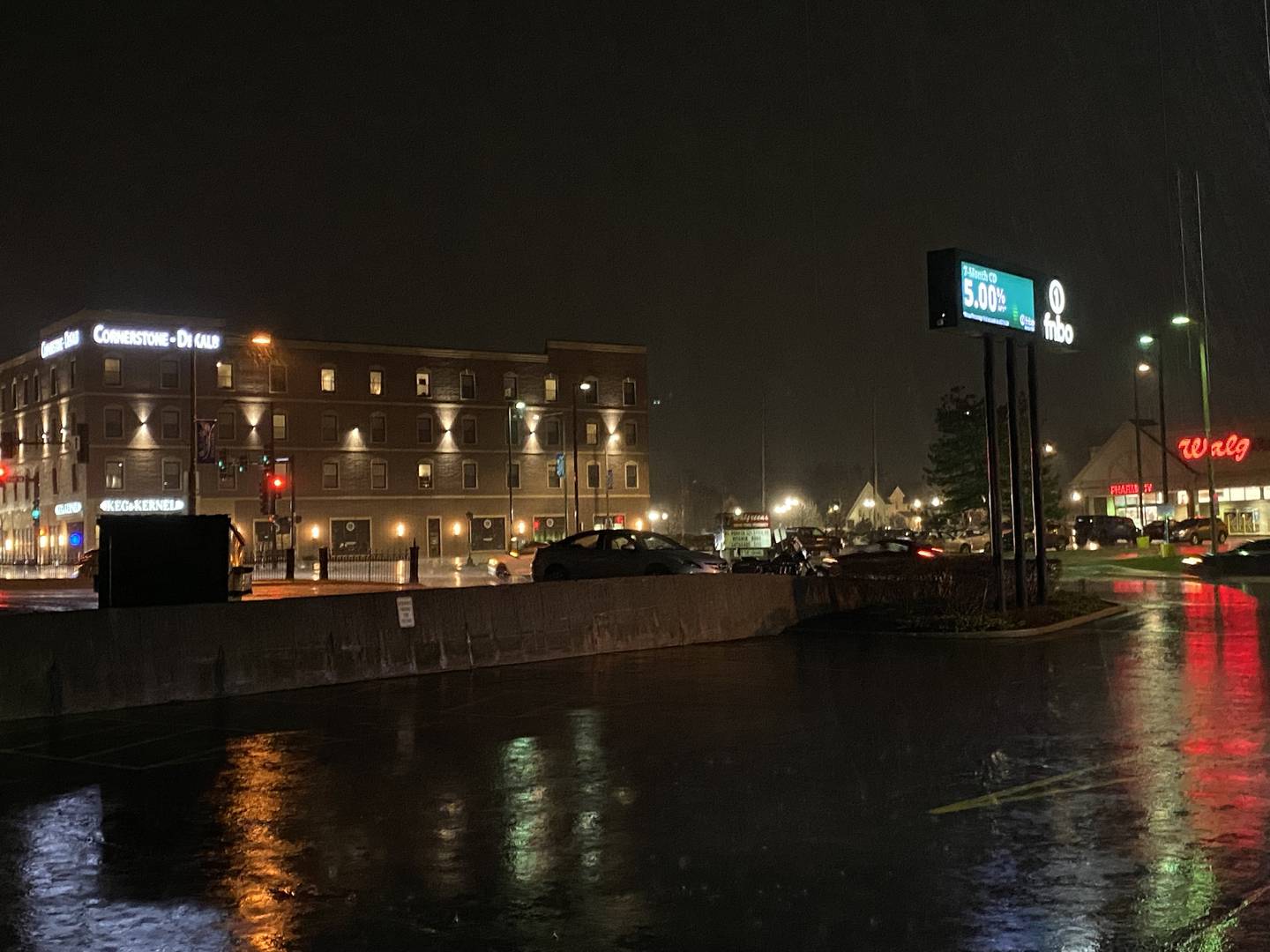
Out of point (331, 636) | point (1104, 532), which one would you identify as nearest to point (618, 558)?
point (331, 636)

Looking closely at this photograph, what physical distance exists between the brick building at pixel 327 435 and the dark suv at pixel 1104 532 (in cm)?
2799

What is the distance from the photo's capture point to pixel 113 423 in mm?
70875

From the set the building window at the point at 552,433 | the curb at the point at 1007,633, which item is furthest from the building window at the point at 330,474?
the curb at the point at 1007,633

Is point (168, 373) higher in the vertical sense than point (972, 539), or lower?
higher

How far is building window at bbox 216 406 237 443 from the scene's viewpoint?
73.2 meters

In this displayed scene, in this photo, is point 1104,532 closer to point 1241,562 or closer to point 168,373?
point 1241,562

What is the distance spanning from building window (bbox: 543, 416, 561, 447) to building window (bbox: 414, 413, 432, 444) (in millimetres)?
8169

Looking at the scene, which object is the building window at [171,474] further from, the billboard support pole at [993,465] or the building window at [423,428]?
the billboard support pole at [993,465]

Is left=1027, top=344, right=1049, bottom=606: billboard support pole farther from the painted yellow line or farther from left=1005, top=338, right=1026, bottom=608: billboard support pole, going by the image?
the painted yellow line

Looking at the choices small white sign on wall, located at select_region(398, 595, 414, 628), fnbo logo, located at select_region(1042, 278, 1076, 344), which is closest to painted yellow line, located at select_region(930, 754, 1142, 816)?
small white sign on wall, located at select_region(398, 595, 414, 628)

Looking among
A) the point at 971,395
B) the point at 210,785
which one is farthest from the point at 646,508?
the point at 210,785

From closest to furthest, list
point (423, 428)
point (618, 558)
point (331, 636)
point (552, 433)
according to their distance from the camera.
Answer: point (331, 636)
point (618, 558)
point (423, 428)
point (552, 433)

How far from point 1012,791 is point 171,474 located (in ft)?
230

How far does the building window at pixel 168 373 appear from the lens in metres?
71.9
